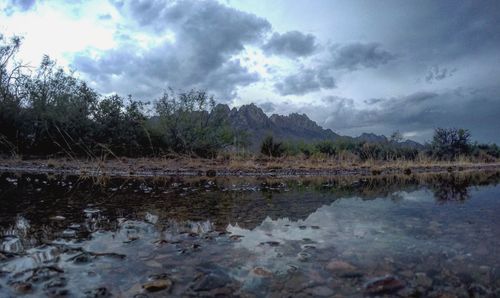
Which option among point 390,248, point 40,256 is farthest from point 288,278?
point 40,256

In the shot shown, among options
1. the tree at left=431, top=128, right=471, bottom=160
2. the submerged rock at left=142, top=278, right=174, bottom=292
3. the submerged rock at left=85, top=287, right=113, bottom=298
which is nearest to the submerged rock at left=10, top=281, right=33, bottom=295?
the submerged rock at left=85, top=287, right=113, bottom=298

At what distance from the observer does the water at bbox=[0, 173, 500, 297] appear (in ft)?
7.88

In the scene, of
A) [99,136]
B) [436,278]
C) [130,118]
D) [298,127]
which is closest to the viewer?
[436,278]

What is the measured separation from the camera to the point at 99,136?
77.5 ft

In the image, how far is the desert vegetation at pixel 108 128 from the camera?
2294 cm

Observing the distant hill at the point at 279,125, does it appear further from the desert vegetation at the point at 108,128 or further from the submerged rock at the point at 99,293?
the submerged rock at the point at 99,293

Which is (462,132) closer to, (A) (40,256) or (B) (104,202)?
(B) (104,202)

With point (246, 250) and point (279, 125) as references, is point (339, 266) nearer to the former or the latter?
point (246, 250)

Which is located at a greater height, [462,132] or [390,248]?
[462,132]

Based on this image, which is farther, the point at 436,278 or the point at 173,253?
the point at 173,253

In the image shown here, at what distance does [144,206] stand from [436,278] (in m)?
4.75

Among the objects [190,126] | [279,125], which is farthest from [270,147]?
[279,125]

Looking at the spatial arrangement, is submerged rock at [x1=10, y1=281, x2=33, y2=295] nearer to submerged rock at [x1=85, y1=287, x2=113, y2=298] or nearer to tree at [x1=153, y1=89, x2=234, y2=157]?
submerged rock at [x1=85, y1=287, x2=113, y2=298]

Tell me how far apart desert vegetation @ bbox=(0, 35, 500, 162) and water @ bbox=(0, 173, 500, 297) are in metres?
16.3
